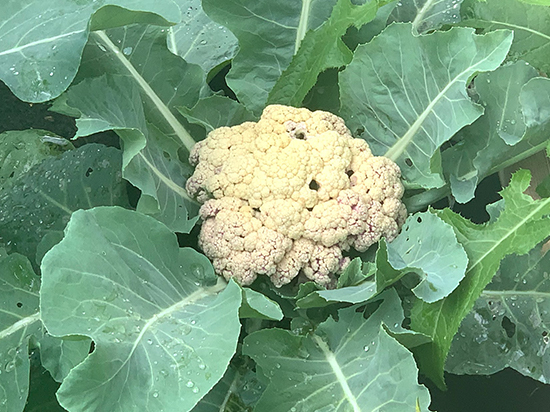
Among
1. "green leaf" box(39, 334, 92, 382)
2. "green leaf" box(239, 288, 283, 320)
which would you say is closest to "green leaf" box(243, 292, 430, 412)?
"green leaf" box(239, 288, 283, 320)

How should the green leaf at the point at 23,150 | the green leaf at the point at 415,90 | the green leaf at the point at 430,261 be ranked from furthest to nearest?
the green leaf at the point at 23,150
the green leaf at the point at 415,90
the green leaf at the point at 430,261

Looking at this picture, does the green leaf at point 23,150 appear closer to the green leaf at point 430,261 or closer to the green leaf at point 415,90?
the green leaf at point 415,90

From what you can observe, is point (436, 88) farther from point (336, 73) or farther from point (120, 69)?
point (120, 69)

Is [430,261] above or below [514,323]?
above

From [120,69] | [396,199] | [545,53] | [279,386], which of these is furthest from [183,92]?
[545,53]

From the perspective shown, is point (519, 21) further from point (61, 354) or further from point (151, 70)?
point (61, 354)

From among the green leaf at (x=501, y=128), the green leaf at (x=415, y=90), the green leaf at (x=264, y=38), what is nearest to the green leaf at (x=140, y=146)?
the green leaf at (x=264, y=38)

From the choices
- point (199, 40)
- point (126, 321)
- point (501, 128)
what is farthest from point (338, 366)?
point (199, 40)
